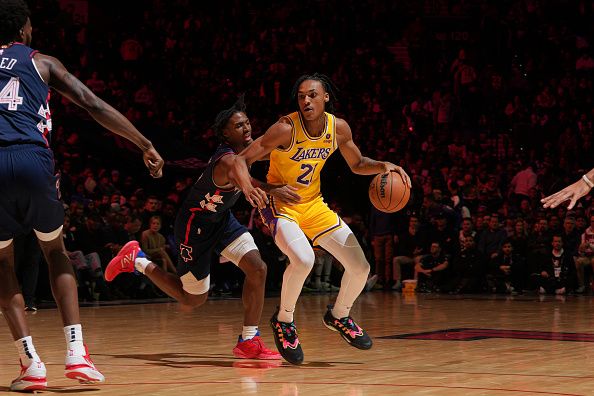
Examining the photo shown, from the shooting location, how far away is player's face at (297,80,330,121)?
6.77m

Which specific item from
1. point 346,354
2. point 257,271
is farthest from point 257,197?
point 346,354

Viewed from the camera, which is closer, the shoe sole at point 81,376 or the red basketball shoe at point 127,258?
the shoe sole at point 81,376

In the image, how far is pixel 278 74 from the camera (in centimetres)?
2042

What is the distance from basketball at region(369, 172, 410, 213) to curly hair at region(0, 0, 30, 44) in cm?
290

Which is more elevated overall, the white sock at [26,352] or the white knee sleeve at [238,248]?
the white knee sleeve at [238,248]

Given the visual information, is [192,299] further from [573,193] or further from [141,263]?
[573,193]

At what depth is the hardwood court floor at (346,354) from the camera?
5312 mm

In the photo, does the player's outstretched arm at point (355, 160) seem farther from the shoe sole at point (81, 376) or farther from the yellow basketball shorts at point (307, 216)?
the shoe sole at point (81, 376)

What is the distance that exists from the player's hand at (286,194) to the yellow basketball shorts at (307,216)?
0.25 m

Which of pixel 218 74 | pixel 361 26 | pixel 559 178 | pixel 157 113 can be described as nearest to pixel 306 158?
pixel 559 178

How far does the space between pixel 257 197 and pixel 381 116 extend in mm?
13829

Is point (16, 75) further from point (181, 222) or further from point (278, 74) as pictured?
point (278, 74)

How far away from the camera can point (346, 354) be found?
23.0ft

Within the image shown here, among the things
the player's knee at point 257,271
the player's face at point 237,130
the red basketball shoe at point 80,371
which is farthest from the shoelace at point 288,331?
the red basketball shoe at point 80,371
